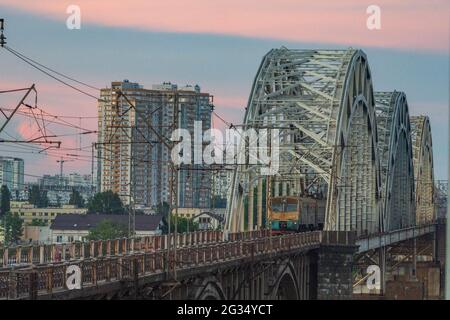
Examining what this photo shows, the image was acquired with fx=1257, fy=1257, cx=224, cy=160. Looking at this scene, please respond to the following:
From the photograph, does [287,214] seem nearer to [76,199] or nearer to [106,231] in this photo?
[106,231]

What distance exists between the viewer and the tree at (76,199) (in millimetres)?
110688

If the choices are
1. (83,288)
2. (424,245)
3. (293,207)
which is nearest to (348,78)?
(293,207)

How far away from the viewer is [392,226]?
4469 inches

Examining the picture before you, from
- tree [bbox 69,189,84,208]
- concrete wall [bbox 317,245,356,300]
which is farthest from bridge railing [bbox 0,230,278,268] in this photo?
tree [bbox 69,189,84,208]

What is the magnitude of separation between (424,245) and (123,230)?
49.8m

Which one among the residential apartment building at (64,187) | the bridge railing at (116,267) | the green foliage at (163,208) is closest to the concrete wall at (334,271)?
the bridge railing at (116,267)


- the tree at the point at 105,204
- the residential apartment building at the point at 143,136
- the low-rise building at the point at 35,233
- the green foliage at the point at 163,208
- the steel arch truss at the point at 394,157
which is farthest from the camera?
the steel arch truss at the point at 394,157

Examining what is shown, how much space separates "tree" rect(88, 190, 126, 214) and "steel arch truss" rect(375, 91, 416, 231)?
21664 mm

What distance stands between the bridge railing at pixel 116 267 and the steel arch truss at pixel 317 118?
26.9 m

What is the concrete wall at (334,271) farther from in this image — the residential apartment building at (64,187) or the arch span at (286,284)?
the residential apartment building at (64,187)

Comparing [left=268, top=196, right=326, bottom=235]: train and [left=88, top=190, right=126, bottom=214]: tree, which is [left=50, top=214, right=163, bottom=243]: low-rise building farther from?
[left=268, top=196, right=326, bottom=235]: train

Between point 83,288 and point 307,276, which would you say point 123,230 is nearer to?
point 307,276

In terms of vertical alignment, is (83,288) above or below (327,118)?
below

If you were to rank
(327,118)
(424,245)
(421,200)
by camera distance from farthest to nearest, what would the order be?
(421,200) < (424,245) < (327,118)
